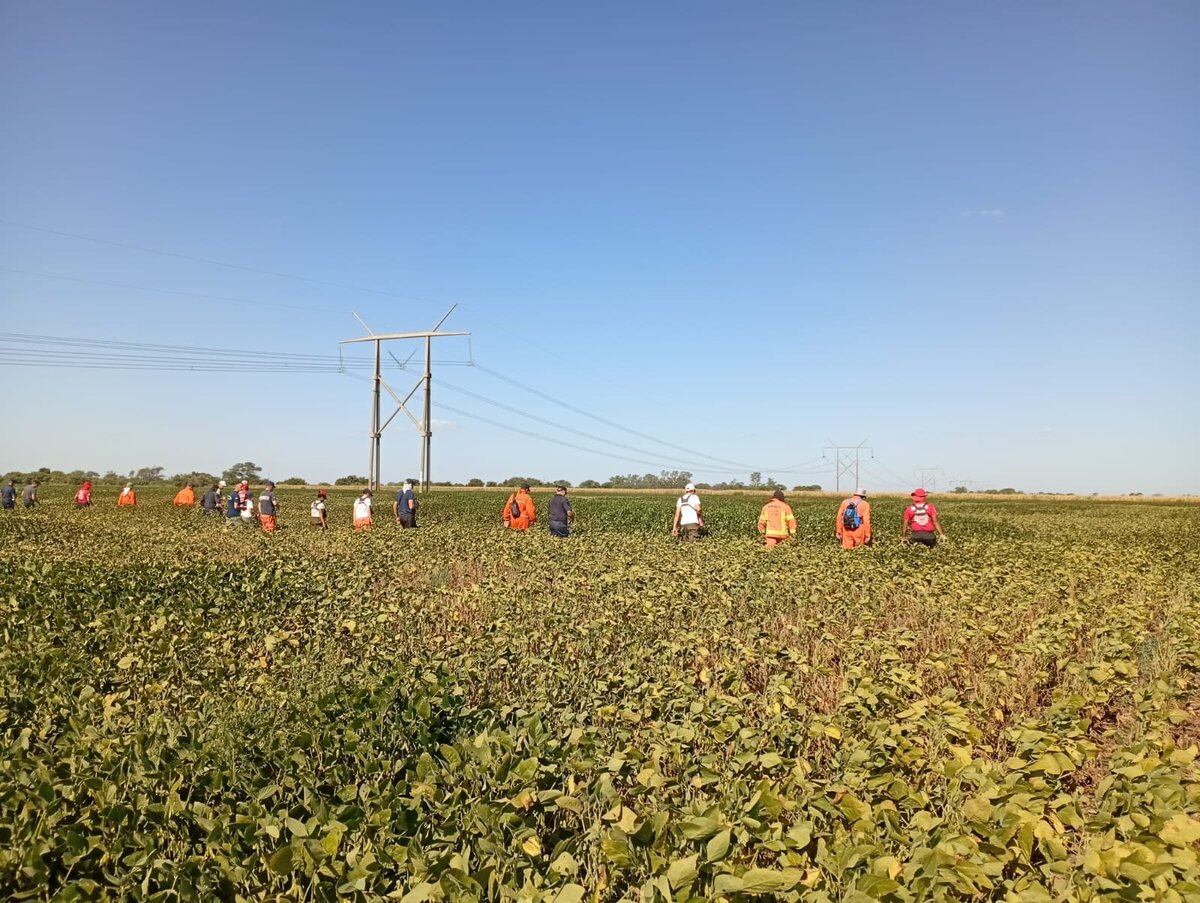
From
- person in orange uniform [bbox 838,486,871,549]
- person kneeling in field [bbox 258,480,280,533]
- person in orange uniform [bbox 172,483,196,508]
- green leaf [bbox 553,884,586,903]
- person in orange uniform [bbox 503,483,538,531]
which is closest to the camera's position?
green leaf [bbox 553,884,586,903]

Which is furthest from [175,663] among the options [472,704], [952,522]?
A: [952,522]

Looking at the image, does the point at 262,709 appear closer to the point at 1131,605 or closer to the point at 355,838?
the point at 355,838

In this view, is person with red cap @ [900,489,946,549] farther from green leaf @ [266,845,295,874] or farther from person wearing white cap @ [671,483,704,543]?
green leaf @ [266,845,295,874]

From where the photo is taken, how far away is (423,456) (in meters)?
52.0

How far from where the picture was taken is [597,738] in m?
4.85

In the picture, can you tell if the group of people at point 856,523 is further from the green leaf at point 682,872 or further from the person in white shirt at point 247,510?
the person in white shirt at point 247,510

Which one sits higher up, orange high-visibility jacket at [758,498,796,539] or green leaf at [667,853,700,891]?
orange high-visibility jacket at [758,498,796,539]

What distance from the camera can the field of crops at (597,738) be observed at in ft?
10.5

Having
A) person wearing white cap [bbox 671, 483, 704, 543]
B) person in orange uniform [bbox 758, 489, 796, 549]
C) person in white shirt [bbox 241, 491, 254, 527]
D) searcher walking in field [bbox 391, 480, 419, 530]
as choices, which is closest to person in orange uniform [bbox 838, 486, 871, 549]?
person in orange uniform [bbox 758, 489, 796, 549]

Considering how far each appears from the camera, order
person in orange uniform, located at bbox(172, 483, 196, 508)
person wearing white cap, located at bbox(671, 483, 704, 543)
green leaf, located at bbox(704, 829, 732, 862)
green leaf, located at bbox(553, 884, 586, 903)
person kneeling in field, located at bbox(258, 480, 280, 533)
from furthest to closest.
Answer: person in orange uniform, located at bbox(172, 483, 196, 508) → person kneeling in field, located at bbox(258, 480, 280, 533) → person wearing white cap, located at bbox(671, 483, 704, 543) → green leaf, located at bbox(704, 829, 732, 862) → green leaf, located at bbox(553, 884, 586, 903)

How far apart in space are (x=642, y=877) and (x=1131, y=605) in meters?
8.13

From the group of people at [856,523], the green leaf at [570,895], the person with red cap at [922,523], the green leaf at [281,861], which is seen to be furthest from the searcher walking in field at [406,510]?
the green leaf at [570,895]

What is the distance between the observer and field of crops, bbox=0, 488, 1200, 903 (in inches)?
126

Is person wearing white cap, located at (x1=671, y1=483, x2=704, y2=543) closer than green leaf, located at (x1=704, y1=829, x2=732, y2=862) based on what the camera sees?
No
